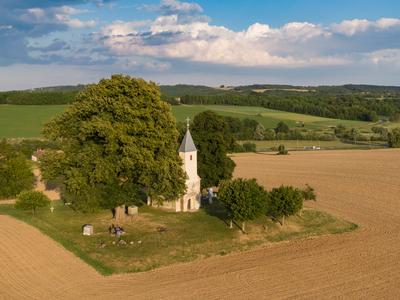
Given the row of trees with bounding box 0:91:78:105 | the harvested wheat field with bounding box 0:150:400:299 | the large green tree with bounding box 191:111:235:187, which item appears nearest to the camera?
the harvested wheat field with bounding box 0:150:400:299

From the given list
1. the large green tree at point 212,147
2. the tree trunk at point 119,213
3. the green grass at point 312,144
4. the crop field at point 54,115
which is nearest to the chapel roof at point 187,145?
the large green tree at point 212,147

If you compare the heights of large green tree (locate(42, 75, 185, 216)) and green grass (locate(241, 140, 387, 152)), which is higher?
large green tree (locate(42, 75, 185, 216))

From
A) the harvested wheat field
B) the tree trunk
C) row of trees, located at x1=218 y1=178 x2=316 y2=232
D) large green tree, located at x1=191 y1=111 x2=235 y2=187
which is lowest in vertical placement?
the harvested wheat field

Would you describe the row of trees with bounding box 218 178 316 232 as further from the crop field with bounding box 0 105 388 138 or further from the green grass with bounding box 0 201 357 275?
the crop field with bounding box 0 105 388 138

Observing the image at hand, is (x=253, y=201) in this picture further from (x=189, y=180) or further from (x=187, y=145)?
(x=187, y=145)

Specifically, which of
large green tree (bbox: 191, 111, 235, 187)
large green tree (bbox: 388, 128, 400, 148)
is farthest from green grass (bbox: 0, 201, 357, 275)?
large green tree (bbox: 388, 128, 400, 148)

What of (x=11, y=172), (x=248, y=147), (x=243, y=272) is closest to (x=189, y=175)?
(x=243, y=272)
